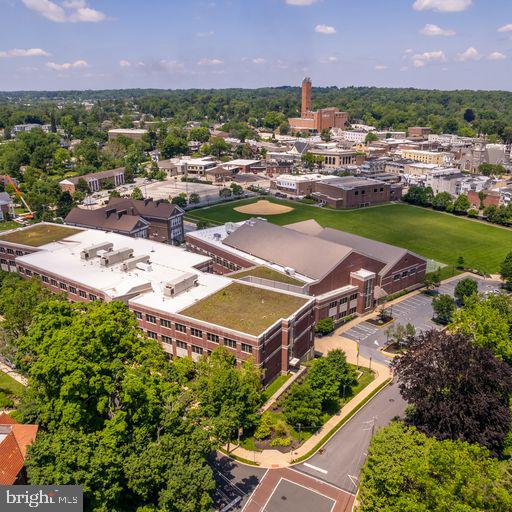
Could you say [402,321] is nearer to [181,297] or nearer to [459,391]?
[459,391]

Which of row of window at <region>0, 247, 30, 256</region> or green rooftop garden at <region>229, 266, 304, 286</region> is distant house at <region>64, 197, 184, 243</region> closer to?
row of window at <region>0, 247, 30, 256</region>

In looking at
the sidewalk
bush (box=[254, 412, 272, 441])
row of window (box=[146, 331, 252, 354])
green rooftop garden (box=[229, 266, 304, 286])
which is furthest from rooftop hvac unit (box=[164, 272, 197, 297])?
bush (box=[254, 412, 272, 441])

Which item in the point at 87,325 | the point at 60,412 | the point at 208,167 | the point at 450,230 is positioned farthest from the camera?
the point at 208,167

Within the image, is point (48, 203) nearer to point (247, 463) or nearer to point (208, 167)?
point (208, 167)

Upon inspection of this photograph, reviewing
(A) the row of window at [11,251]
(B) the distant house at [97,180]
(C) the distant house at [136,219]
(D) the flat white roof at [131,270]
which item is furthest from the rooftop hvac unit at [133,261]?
(B) the distant house at [97,180]

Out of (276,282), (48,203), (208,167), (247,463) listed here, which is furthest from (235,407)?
(208,167)

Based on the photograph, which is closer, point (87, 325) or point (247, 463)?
point (87, 325)
